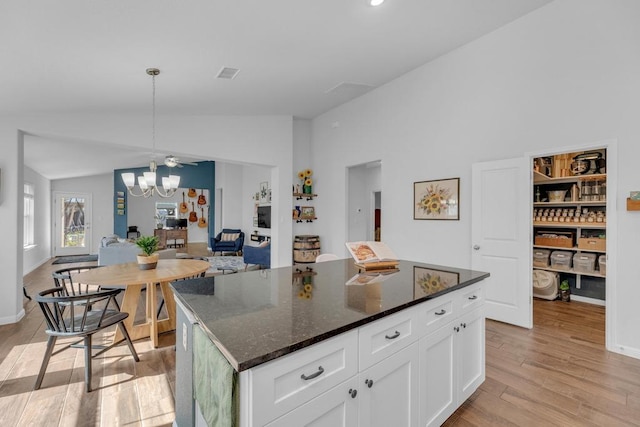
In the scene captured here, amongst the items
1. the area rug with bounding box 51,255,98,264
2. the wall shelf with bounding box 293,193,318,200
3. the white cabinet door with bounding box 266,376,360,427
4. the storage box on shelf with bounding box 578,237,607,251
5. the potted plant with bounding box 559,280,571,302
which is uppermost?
the wall shelf with bounding box 293,193,318,200

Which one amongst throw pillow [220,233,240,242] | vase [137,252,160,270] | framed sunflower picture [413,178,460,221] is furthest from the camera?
throw pillow [220,233,240,242]

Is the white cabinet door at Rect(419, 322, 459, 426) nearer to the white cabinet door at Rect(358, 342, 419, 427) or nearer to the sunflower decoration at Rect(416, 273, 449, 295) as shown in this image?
the white cabinet door at Rect(358, 342, 419, 427)

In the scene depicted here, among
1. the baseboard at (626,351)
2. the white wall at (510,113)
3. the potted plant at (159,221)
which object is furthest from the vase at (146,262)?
A: the potted plant at (159,221)

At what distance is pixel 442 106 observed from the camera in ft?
13.9

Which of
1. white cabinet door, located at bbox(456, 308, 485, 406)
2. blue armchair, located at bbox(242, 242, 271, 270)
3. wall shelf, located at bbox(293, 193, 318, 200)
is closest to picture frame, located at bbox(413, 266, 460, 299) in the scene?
white cabinet door, located at bbox(456, 308, 485, 406)

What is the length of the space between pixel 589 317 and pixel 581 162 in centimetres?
207

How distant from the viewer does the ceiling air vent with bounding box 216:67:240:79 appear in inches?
138

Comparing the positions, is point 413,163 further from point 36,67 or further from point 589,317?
point 36,67

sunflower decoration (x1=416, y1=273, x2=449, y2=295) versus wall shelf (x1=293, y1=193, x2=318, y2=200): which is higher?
wall shelf (x1=293, y1=193, x2=318, y2=200)

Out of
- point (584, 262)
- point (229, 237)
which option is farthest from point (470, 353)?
point (229, 237)

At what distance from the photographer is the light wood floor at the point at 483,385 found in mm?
1949

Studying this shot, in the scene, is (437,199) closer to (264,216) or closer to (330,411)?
(330,411)

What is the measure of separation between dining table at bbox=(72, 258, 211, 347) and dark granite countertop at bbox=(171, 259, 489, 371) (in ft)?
3.85

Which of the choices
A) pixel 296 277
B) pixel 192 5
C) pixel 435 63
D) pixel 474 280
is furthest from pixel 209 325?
pixel 435 63
